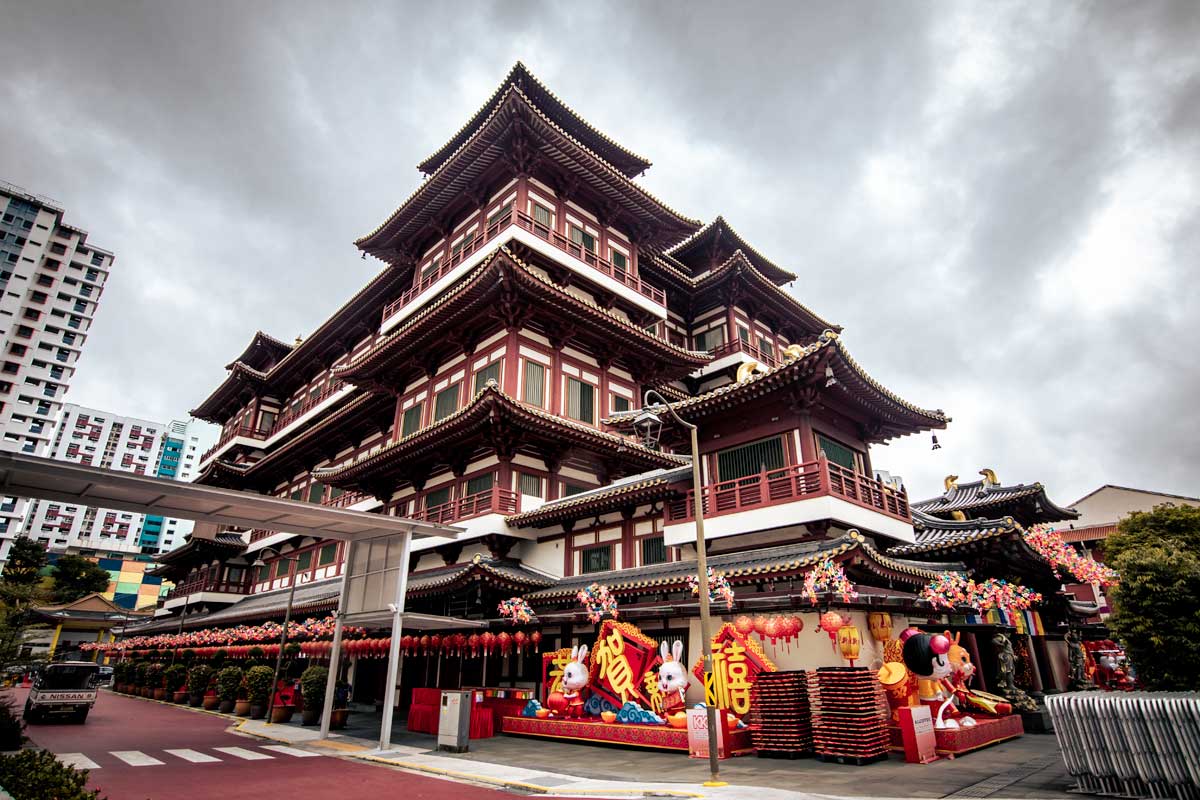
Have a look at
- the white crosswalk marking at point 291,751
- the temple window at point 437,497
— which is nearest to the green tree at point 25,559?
the temple window at point 437,497

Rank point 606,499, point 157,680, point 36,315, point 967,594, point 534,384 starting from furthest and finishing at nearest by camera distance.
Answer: point 36,315 < point 157,680 < point 534,384 < point 606,499 < point 967,594

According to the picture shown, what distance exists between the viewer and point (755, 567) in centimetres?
1521

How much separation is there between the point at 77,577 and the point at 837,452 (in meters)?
90.6

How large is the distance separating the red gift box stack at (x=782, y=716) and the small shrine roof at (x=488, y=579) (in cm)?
877

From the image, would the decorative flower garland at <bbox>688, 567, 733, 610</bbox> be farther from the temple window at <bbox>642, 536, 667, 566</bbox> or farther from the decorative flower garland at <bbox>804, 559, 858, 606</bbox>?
the temple window at <bbox>642, 536, 667, 566</bbox>

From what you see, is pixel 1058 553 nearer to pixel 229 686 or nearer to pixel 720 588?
pixel 720 588

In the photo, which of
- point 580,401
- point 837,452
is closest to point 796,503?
point 837,452

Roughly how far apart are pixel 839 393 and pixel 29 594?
77.6 feet

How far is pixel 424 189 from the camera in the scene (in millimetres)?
31375

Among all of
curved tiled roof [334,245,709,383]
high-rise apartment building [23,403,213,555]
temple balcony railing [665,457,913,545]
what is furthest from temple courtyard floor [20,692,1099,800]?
high-rise apartment building [23,403,213,555]

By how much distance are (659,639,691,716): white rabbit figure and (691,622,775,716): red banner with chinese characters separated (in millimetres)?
892

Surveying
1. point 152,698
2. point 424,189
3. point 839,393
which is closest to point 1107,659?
point 839,393

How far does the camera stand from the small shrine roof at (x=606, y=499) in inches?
757

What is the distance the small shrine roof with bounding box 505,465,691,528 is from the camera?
1922 cm
